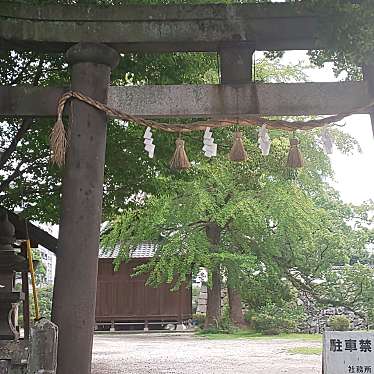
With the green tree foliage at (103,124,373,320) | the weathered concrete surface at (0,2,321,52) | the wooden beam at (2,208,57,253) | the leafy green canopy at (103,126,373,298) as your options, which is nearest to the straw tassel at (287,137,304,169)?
the weathered concrete surface at (0,2,321,52)

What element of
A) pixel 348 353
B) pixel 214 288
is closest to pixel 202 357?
pixel 214 288

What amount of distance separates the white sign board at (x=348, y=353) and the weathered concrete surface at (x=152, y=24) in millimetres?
2517

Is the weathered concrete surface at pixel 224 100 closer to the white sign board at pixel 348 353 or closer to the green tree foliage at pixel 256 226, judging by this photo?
the white sign board at pixel 348 353

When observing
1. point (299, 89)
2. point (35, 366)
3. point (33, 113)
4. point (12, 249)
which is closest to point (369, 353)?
point (299, 89)

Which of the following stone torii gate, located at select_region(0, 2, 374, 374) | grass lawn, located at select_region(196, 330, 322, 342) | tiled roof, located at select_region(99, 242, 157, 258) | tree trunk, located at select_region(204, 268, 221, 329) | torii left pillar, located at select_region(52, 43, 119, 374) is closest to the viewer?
torii left pillar, located at select_region(52, 43, 119, 374)

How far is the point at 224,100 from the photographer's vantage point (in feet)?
15.7

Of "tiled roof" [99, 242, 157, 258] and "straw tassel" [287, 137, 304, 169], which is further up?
"tiled roof" [99, 242, 157, 258]

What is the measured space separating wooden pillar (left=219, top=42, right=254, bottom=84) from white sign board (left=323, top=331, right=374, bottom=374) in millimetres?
2331

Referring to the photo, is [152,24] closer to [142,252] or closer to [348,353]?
[348,353]

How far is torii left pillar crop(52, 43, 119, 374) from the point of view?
4.22 metres

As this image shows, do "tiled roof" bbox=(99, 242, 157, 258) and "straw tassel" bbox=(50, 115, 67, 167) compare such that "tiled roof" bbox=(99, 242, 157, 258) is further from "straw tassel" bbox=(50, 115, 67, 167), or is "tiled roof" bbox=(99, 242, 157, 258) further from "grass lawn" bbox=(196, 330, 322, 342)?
"straw tassel" bbox=(50, 115, 67, 167)

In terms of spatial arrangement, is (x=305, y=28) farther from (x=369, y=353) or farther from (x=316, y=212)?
(x=316, y=212)

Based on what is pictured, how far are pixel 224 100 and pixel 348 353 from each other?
236 centimetres

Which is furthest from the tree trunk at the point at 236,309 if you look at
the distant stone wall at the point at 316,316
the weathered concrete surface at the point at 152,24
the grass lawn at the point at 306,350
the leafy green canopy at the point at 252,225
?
the weathered concrete surface at the point at 152,24
